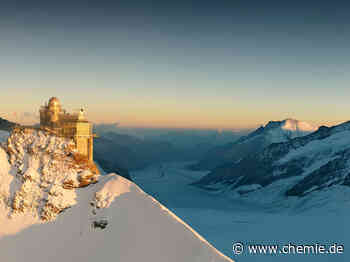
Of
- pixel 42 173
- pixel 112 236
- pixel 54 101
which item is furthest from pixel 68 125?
pixel 112 236

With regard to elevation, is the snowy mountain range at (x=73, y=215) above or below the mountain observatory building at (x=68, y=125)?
below

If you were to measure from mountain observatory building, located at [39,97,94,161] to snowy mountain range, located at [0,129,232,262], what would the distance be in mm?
8174

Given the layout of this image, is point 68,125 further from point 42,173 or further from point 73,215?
point 73,215

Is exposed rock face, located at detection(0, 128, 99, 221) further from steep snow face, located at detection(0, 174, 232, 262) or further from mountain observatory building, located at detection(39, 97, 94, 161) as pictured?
mountain observatory building, located at detection(39, 97, 94, 161)

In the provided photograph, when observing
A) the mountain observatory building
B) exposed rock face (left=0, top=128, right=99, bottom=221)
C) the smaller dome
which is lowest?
exposed rock face (left=0, top=128, right=99, bottom=221)

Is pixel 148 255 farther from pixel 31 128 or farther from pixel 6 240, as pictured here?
pixel 31 128

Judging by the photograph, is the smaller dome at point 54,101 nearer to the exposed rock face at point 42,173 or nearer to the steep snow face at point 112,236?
the exposed rock face at point 42,173

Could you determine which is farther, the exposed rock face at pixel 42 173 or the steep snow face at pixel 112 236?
the exposed rock face at pixel 42 173

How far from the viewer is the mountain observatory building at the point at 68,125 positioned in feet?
292

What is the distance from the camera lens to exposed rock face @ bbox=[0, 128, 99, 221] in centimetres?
7300

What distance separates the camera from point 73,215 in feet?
237

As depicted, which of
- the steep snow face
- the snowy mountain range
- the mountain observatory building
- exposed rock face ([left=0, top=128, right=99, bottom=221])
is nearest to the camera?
the steep snow face

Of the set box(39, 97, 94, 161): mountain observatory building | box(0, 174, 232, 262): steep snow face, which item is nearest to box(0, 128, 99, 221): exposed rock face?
box(0, 174, 232, 262): steep snow face

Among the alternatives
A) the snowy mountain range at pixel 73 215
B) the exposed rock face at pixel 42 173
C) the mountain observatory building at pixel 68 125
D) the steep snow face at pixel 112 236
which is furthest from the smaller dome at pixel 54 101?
the steep snow face at pixel 112 236
